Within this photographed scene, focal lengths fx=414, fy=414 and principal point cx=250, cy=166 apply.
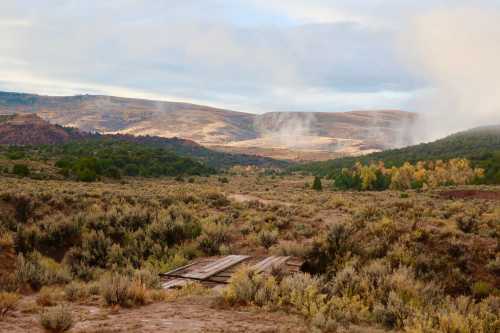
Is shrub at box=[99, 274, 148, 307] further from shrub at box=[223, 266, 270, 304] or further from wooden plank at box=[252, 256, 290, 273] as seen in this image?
wooden plank at box=[252, 256, 290, 273]

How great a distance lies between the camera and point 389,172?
75750 mm

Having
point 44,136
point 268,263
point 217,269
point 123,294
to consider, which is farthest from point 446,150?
point 123,294

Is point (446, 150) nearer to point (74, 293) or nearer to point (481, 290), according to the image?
point (481, 290)

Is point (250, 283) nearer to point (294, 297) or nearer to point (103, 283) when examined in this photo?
point (294, 297)

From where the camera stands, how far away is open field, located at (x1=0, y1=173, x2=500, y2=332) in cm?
613

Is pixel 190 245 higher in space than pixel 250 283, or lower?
lower

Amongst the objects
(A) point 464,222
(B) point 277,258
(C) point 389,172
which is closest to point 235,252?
(B) point 277,258

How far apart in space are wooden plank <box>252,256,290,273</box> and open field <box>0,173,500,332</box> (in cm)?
67

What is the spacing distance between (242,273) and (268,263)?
2.68 meters

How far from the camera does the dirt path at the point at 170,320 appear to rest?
5551 mm

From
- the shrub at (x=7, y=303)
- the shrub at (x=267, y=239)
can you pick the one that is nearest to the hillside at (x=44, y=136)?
the shrub at (x=267, y=239)

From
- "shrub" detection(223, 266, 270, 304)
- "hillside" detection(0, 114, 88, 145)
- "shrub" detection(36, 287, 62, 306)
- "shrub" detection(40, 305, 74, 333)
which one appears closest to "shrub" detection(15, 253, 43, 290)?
"shrub" detection(36, 287, 62, 306)

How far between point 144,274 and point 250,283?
2614mm

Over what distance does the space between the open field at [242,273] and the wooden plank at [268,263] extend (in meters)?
0.67
